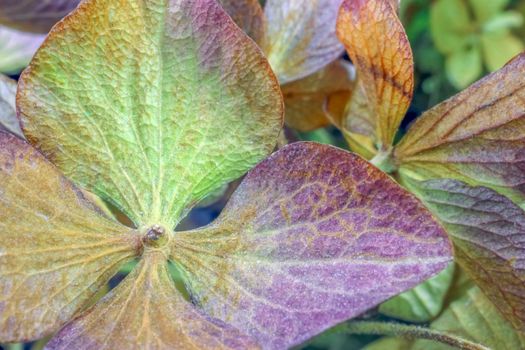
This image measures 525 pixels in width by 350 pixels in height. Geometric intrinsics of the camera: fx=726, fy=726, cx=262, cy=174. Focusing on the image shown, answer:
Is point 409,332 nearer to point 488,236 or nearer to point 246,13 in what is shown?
point 488,236

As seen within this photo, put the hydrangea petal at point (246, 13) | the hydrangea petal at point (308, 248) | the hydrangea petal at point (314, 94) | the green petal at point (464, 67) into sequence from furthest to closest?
the green petal at point (464, 67) < the hydrangea petal at point (314, 94) < the hydrangea petal at point (246, 13) < the hydrangea petal at point (308, 248)

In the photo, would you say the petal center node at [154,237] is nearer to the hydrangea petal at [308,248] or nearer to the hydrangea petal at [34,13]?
the hydrangea petal at [308,248]

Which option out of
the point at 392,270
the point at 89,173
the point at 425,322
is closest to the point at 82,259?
the point at 89,173

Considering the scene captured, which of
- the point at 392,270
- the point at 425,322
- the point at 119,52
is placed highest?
the point at 119,52

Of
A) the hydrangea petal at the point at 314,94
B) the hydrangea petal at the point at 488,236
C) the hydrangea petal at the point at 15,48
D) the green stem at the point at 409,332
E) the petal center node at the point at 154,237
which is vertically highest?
the hydrangea petal at the point at 15,48

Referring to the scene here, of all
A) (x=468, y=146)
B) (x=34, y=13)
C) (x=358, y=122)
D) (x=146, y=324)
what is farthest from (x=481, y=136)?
(x=34, y=13)

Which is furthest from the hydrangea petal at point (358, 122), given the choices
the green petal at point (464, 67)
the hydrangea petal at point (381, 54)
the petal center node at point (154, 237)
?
the green petal at point (464, 67)

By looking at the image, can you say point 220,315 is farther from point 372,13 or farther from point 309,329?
point 372,13
